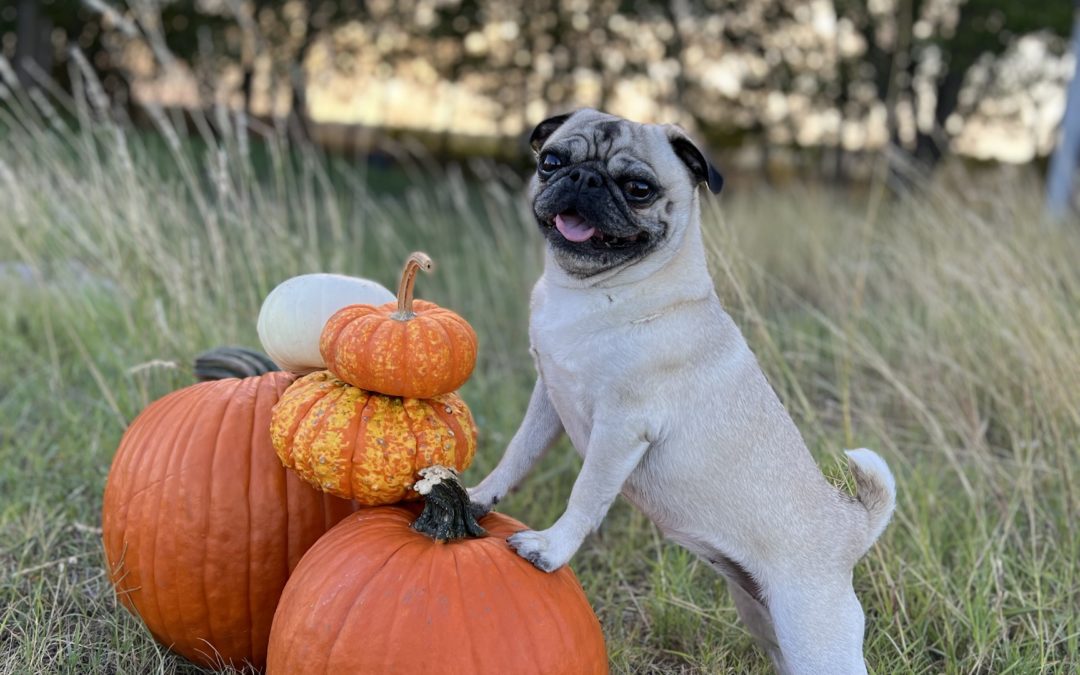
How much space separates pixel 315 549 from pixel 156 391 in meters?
1.93

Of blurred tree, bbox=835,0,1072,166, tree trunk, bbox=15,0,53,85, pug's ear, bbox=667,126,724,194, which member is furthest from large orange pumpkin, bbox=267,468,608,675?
tree trunk, bbox=15,0,53,85

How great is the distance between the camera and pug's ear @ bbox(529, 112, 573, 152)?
2688 mm

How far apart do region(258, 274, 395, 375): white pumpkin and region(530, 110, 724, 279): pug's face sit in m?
0.69

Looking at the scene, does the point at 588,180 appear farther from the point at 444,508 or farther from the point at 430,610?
the point at 430,610

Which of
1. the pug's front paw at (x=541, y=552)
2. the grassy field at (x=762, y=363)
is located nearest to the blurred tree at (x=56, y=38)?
the grassy field at (x=762, y=363)

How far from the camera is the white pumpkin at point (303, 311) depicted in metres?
2.76

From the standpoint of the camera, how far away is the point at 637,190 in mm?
2375

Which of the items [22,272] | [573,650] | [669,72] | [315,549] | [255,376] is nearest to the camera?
[573,650]

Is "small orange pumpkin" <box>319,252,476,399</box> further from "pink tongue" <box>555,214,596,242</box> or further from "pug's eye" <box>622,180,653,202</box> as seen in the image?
"pug's eye" <box>622,180,653,202</box>

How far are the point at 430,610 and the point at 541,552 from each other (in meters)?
0.30

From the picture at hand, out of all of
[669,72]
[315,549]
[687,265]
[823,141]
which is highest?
[687,265]

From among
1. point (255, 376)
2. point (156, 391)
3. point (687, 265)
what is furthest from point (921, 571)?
point (156, 391)

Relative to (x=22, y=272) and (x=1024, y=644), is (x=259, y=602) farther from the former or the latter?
(x=22, y=272)

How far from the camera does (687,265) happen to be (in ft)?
8.11
